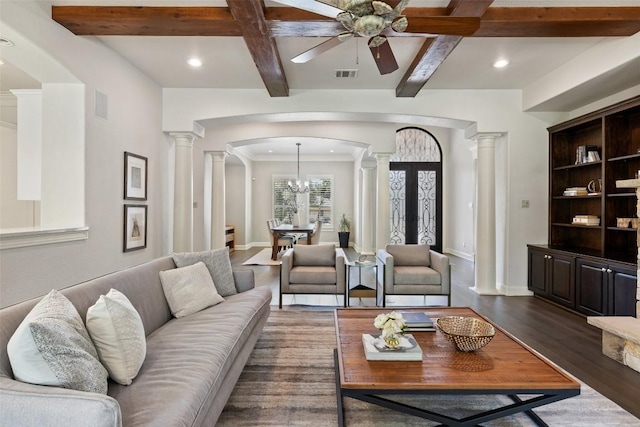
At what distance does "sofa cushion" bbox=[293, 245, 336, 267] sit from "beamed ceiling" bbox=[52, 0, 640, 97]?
8.24 feet

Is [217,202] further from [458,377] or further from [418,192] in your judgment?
[458,377]

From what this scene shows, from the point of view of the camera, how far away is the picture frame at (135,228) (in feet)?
12.8

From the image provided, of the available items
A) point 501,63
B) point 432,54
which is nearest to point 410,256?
point 432,54

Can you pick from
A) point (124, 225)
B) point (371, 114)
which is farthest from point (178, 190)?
point (371, 114)

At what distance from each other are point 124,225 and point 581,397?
4.44 m

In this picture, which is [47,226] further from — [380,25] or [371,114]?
[371,114]

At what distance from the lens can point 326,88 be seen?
15.7 feet

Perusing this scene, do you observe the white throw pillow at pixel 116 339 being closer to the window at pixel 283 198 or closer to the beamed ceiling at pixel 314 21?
the beamed ceiling at pixel 314 21

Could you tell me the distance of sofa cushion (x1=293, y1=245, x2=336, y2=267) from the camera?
14.5 ft

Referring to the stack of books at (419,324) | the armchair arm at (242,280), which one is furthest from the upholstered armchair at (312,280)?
the stack of books at (419,324)

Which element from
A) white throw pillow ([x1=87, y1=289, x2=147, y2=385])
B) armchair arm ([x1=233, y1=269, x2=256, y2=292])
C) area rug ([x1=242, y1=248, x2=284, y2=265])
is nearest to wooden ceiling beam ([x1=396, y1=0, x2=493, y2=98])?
armchair arm ([x1=233, y1=269, x2=256, y2=292])

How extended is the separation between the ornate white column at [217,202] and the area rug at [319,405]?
4805 millimetres

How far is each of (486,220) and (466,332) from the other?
326cm

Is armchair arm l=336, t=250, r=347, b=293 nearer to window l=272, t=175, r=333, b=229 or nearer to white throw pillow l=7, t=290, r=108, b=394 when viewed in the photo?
white throw pillow l=7, t=290, r=108, b=394
